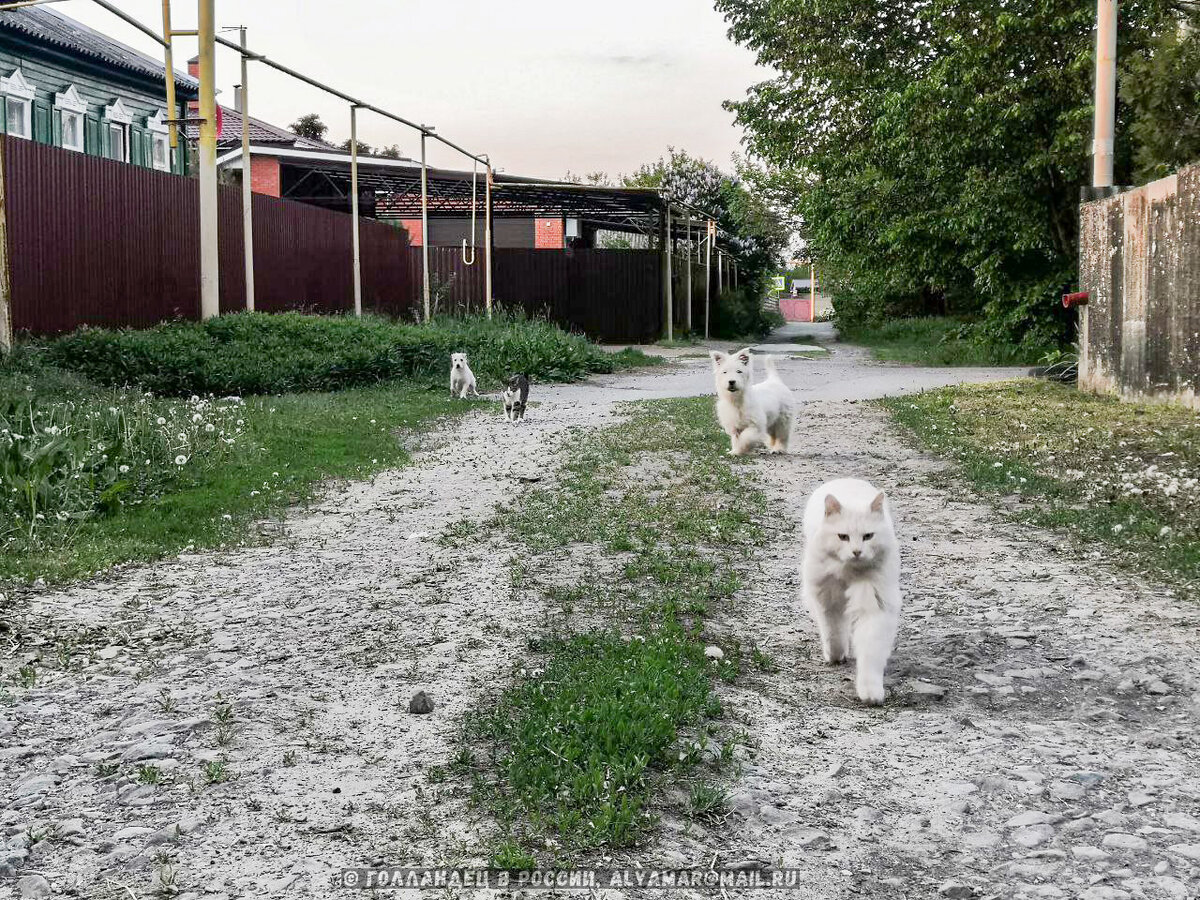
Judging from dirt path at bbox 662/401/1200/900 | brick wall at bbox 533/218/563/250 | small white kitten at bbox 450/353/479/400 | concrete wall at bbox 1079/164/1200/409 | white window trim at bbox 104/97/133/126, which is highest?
white window trim at bbox 104/97/133/126

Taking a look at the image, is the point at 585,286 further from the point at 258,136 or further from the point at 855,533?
the point at 855,533

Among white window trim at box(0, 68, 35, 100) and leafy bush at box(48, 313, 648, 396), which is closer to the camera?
leafy bush at box(48, 313, 648, 396)

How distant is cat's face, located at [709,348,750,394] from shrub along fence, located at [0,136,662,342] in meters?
8.61

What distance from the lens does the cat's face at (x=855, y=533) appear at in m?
4.45

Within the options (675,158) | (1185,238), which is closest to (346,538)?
(1185,238)

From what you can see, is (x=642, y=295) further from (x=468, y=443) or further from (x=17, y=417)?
(x=17, y=417)

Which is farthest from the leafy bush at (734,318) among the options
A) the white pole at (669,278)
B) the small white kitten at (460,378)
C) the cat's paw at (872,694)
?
the cat's paw at (872,694)

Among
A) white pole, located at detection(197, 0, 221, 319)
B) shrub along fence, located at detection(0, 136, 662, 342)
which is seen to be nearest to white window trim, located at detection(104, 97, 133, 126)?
shrub along fence, located at detection(0, 136, 662, 342)

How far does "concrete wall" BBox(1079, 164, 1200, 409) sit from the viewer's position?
1197cm

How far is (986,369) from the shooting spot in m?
21.4

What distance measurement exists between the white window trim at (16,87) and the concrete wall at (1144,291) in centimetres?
1914

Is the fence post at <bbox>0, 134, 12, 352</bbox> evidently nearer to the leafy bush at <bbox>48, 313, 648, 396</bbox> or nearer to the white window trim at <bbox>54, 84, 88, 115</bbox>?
the leafy bush at <bbox>48, 313, 648, 396</bbox>

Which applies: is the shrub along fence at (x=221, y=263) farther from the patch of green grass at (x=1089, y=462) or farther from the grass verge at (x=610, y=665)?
the patch of green grass at (x=1089, y=462)

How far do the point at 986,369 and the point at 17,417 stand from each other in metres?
16.4
